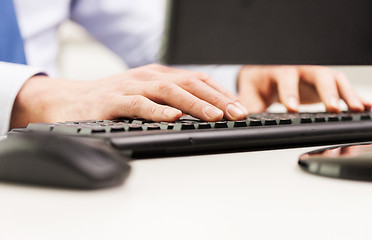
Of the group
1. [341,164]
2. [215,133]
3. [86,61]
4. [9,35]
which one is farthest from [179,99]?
[86,61]

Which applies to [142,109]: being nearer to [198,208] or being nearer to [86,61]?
[198,208]

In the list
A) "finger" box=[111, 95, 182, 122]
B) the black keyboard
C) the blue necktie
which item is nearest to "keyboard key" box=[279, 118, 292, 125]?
the black keyboard

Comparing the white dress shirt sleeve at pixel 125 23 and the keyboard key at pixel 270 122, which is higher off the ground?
the white dress shirt sleeve at pixel 125 23

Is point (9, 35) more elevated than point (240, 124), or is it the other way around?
point (9, 35)

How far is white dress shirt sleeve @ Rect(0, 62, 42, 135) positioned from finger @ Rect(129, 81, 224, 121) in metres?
0.18

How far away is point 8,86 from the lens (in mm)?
562

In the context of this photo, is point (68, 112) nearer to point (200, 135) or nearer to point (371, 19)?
point (200, 135)

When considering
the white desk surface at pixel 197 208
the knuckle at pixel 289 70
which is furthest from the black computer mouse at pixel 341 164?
the knuckle at pixel 289 70

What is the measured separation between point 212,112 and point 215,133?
76 millimetres

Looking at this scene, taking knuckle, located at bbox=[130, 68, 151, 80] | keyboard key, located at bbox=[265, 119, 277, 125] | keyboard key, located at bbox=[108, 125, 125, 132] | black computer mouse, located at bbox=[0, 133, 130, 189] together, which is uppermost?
knuckle, located at bbox=[130, 68, 151, 80]

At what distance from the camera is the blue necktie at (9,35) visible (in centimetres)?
85

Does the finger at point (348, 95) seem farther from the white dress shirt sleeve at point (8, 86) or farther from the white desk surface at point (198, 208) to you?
the white dress shirt sleeve at point (8, 86)

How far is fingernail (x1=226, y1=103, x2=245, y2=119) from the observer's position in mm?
448

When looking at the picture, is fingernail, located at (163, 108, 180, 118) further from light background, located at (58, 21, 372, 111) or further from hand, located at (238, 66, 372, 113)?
light background, located at (58, 21, 372, 111)
